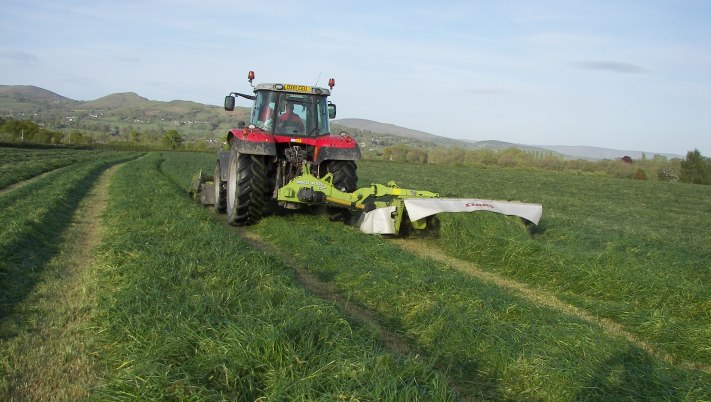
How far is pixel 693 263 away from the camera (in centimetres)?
791

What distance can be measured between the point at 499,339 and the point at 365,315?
125 cm

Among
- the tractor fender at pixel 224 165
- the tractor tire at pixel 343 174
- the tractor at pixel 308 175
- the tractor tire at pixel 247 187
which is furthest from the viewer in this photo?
the tractor fender at pixel 224 165

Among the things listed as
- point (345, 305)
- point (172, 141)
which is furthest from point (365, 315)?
point (172, 141)

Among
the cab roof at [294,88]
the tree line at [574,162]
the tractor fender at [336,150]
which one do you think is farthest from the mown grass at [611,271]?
the tree line at [574,162]

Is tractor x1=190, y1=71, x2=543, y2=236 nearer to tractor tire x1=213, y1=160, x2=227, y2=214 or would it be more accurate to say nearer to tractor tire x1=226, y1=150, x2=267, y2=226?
tractor tire x1=226, y1=150, x2=267, y2=226

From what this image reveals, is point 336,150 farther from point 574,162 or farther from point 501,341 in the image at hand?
point 574,162

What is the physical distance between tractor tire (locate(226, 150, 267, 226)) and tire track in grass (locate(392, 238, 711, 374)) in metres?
2.34

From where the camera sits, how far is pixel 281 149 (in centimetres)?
1023

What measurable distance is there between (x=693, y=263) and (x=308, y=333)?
649 cm

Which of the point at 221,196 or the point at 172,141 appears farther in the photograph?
the point at 172,141

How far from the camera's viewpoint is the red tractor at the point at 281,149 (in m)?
9.41

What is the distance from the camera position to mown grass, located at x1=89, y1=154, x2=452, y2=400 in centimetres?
294

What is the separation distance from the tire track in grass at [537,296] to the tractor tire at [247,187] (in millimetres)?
2337

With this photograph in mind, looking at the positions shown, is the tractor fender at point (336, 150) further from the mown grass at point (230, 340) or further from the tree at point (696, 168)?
the tree at point (696, 168)
